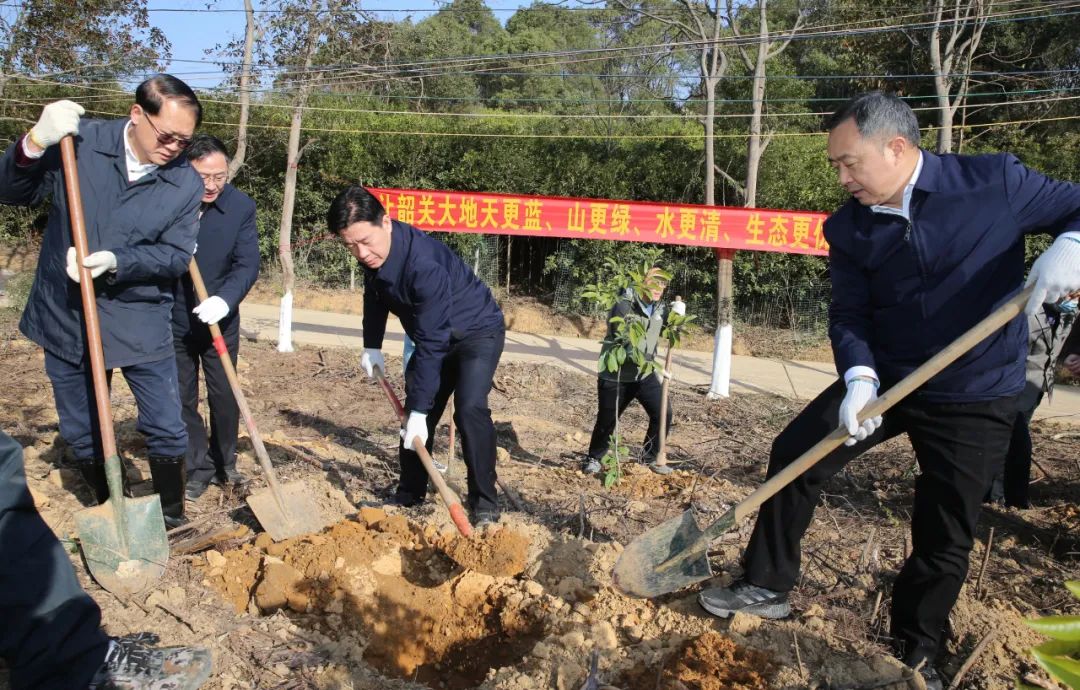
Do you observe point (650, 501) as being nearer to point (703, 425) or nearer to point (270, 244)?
point (703, 425)

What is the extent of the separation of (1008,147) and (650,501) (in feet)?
41.9

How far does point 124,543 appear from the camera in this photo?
2.84 metres

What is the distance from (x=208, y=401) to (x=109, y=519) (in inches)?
48.0

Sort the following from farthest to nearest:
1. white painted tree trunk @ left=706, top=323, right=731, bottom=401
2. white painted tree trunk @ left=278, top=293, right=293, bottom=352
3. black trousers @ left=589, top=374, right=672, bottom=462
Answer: white painted tree trunk @ left=278, top=293, right=293, bottom=352 → white painted tree trunk @ left=706, top=323, right=731, bottom=401 → black trousers @ left=589, top=374, right=672, bottom=462

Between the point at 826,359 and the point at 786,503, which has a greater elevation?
the point at 786,503

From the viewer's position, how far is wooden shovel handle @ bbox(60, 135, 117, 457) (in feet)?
9.30

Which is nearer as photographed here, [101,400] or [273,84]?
[101,400]

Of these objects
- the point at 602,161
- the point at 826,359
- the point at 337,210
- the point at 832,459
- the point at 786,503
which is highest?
the point at 602,161

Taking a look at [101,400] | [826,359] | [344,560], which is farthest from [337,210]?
[826,359]

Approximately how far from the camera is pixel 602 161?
1523cm

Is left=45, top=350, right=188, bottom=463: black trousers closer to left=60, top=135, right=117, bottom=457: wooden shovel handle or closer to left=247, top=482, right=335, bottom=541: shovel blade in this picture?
left=60, top=135, right=117, bottom=457: wooden shovel handle

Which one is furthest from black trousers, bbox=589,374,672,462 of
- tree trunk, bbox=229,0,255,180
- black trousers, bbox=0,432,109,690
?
tree trunk, bbox=229,0,255,180

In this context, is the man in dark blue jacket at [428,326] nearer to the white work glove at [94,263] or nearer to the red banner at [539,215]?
the white work glove at [94,263]

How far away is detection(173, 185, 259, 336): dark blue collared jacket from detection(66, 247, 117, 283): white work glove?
33.7 inches
